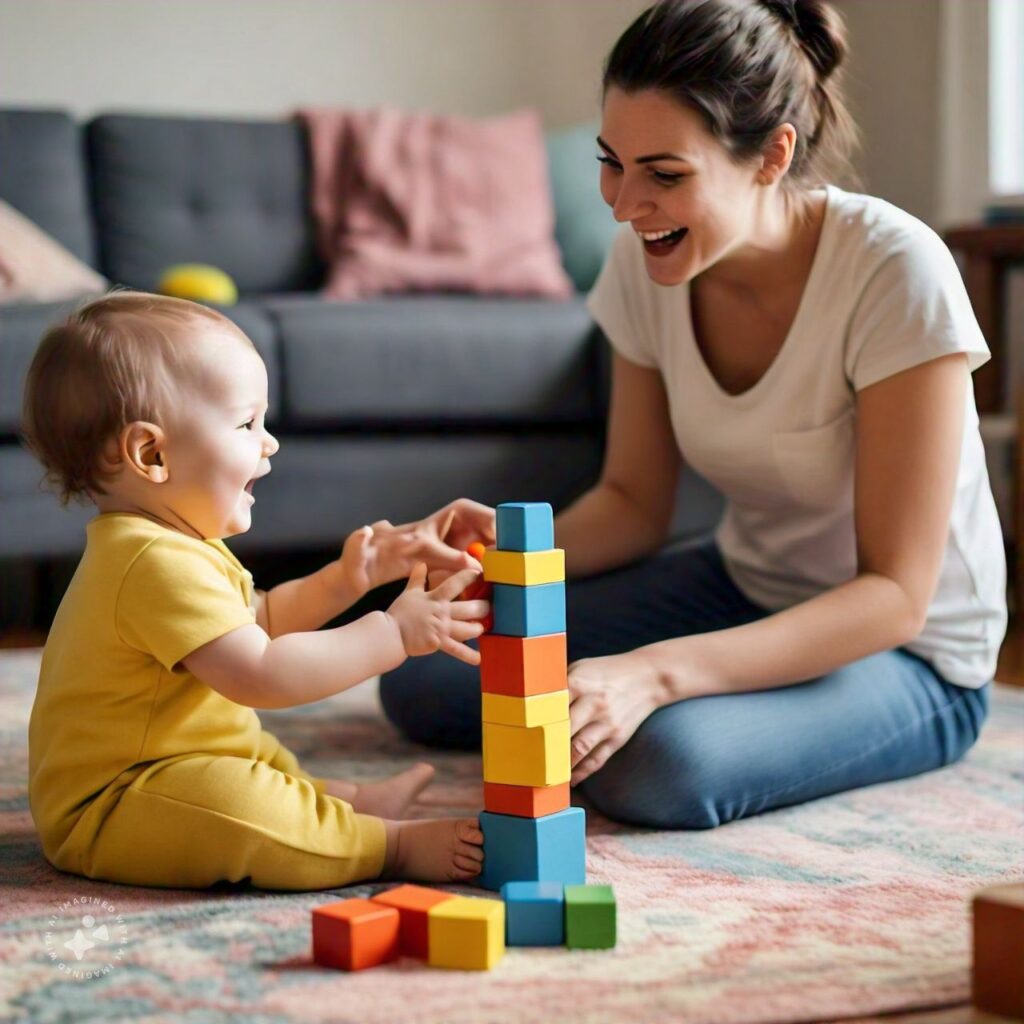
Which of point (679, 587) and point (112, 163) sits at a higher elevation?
point (112, 163)

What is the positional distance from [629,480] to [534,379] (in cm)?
83

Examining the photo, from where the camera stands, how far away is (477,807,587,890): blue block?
1125 mm

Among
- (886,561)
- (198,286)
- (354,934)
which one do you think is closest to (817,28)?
(886,561)

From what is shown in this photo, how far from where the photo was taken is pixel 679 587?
173cm

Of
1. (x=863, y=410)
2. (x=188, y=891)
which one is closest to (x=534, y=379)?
(x=863, y=410)

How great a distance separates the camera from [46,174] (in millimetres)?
2982

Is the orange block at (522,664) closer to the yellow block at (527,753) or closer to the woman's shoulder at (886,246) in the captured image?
the yellow block at (527,753)

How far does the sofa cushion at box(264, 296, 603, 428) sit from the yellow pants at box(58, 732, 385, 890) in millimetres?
1354

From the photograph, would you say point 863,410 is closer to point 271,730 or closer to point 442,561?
point 442,561

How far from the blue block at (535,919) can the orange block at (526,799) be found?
9 centimetres

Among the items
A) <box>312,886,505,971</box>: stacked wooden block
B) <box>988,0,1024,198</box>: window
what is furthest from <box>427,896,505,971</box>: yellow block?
<box>988,0,1024,198</box>: window

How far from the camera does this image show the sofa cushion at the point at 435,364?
248cm

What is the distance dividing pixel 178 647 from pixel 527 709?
28 centimetres

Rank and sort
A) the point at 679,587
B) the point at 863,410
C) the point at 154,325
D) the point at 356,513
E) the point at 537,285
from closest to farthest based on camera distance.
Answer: the point at 154,325
the point at 863,410
the point at 679,587
the point at 356,513
the point at 537,285
